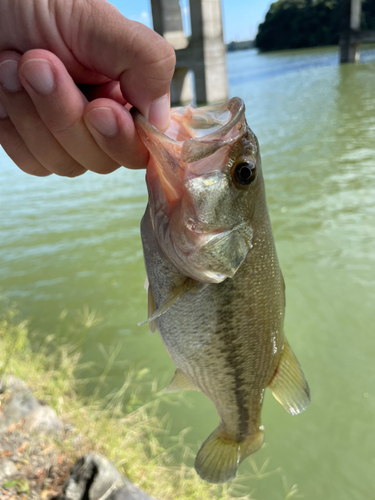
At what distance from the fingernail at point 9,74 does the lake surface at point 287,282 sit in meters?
3.34

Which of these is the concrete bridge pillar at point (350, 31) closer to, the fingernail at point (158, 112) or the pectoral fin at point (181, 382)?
the fingernail at point (158, 112)

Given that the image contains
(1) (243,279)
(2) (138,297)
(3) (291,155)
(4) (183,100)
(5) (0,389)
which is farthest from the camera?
(4) (183,100)

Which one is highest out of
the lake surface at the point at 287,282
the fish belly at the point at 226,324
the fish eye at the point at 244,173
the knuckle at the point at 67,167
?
the fish eye at the point at 244,173

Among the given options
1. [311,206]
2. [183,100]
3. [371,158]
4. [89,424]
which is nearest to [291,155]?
[371,158]

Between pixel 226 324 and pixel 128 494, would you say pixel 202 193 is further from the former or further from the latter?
pixel 128 494

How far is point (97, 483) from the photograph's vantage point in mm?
2529

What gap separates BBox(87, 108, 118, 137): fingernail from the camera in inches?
55.5

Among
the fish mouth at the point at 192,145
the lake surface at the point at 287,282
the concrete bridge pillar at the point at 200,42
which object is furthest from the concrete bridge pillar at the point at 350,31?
the fish mouth at the point at 192,145

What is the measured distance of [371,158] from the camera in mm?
9867

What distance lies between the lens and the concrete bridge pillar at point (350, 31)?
3038 cm

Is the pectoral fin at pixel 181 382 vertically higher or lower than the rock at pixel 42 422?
higher

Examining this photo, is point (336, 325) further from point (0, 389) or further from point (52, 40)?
point (52, 40)

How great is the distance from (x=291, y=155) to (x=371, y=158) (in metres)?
2.02

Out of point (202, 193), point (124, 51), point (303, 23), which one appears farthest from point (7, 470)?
point (303, 23)
